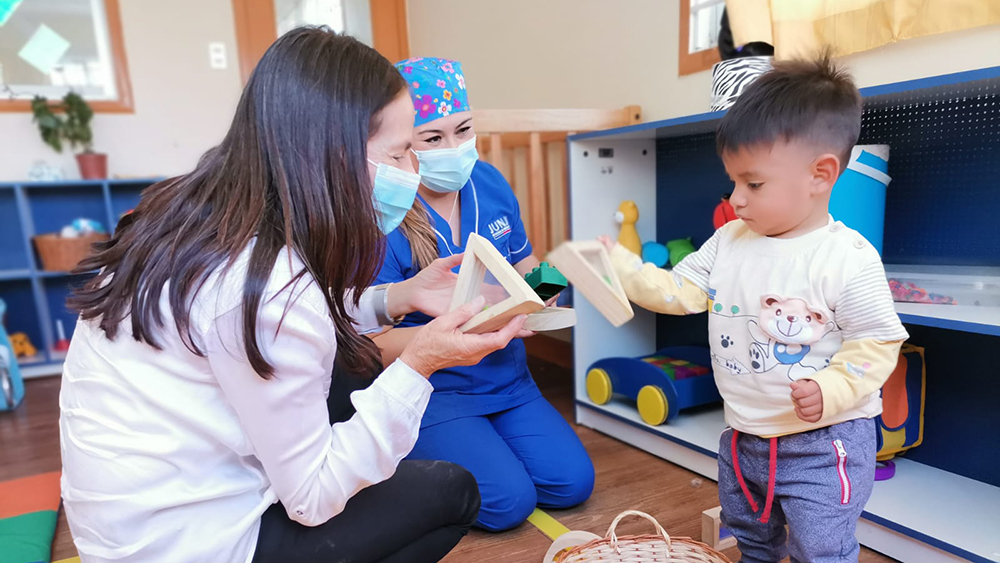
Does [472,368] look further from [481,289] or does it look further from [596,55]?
[596,55]

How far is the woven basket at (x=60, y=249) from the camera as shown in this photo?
2742 millimetres

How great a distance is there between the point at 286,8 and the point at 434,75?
2.46 meters

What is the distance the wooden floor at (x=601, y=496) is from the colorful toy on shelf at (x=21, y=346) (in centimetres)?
95

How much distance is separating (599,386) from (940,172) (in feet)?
3.08

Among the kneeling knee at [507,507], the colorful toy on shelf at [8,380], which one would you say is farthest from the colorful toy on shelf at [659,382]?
the colorful toy on shelf at [8,380]

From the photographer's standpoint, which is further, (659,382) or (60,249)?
(60,249)

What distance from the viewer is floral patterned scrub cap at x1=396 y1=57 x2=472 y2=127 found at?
4.30ft

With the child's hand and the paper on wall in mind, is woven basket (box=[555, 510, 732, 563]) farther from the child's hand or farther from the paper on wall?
the paper on wall

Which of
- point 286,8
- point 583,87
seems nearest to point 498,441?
point 583,87

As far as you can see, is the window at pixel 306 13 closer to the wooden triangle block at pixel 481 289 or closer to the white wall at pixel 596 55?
the white wall at pixel 596 55

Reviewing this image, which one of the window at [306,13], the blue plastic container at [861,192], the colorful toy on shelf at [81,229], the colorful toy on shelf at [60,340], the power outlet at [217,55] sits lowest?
the colorful toy on shelf at [60,340]

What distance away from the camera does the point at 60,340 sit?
2.92m

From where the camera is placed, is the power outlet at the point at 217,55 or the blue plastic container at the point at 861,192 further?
the power outlet at the point at 217,55

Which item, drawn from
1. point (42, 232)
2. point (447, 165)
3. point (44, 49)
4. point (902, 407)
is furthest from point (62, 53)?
point (902, 407)
